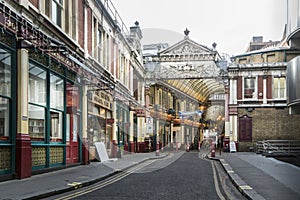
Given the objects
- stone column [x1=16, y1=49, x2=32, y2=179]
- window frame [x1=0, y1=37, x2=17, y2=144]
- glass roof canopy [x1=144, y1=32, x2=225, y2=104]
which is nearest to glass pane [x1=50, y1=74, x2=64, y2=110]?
stone column [x1=16, y1=49, x2=32, y2=179]

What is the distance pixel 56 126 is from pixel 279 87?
2315 centimetres

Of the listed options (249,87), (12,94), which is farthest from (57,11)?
(249,87)

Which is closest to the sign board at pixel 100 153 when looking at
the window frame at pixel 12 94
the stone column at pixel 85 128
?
the stone column at pixel 85 128

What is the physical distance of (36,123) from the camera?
43.9 feet

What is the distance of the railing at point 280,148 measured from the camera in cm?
2664

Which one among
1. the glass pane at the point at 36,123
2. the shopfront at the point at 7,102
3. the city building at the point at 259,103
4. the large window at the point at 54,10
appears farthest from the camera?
the city building at the point at 259,103

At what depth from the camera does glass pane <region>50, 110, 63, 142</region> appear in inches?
577

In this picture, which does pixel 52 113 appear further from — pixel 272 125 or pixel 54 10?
pixel 272 125

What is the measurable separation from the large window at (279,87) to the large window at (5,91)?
26196mm

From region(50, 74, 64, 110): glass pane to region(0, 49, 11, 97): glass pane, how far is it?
10.1 feet

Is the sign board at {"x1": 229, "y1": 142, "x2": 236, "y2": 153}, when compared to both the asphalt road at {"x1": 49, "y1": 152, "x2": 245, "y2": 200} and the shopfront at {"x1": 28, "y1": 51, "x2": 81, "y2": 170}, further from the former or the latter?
the asphalt road at {"x1": 49, "y1": 152, "x2": 245, "y2": 200}

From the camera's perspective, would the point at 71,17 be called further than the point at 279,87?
No

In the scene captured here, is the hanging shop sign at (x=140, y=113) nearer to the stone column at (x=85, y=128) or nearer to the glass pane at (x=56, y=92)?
the stone column at (x=85, y=128)

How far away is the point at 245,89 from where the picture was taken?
34094 mm
